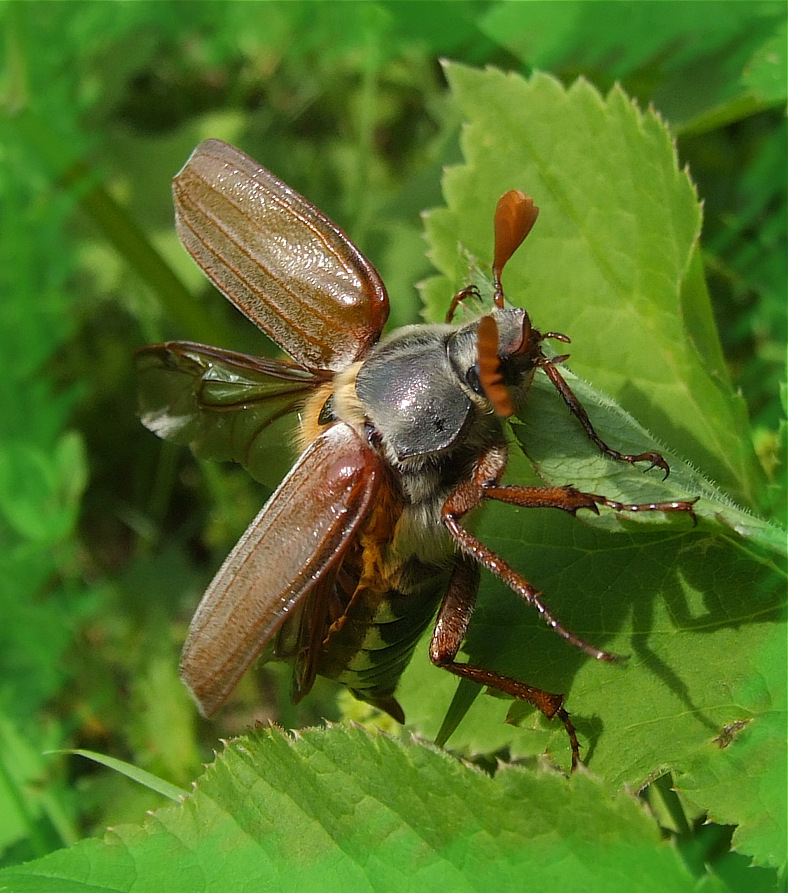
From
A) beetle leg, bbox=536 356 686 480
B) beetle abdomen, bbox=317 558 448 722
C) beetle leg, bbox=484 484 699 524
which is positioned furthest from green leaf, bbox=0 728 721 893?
beetle leg, bbox=536 356 686 480

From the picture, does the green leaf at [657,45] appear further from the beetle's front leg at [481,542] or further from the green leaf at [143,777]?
the green leaf at [143,777]

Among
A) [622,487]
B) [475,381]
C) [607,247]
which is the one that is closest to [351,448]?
[475,381]

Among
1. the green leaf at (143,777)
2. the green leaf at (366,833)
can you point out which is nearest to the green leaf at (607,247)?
the green leaf at (366,833)

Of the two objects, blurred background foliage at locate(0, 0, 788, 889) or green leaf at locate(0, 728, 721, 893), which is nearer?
green leaf at locate(0, 728, 721, 893)

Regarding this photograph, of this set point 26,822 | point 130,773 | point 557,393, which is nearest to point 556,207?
point 557,393

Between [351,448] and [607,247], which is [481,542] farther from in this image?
[607,247]

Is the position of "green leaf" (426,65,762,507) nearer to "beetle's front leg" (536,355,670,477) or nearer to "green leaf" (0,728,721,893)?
"beetle's front leg" (536,355,670,477)

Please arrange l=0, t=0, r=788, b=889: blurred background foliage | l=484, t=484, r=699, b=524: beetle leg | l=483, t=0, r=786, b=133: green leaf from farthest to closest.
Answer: l=0, t=0, r=788, b=889: blurred background foliage
l=483, t=0, r=786, b=133: green leaf
l=484, t=484, r=699, b=524: beetle leg
